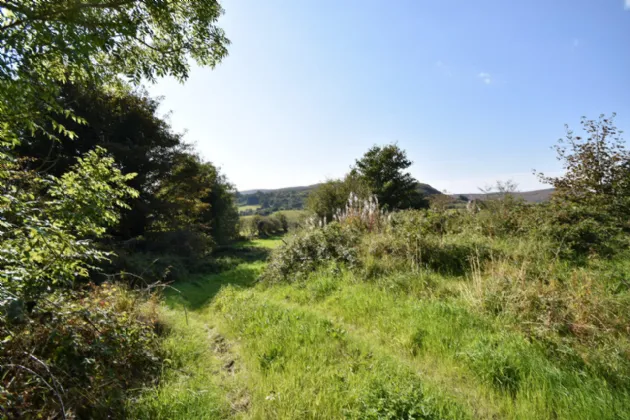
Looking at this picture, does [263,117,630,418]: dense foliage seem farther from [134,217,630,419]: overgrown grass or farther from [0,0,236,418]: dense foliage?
[0,0,236,418]: dense foliage

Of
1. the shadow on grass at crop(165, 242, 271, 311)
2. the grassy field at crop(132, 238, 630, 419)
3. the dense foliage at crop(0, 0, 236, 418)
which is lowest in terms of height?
the shadow on grass at crop(165, 242, 271, 311)

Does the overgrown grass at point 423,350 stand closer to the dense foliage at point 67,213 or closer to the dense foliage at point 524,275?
the dense foliage at point 524,275

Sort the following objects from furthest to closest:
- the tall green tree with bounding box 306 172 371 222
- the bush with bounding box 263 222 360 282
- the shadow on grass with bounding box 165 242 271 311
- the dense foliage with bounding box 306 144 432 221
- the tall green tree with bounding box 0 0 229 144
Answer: the dense foliage with bounding box 306 144 432 221 → the tall green tree with bounding box 306 172 371 222 → the shadow on grass with bounding box 165 242 271 311 → the bush with bounding box 263 222 360 282 → the tall green tree with bounding box 0 0 229 144

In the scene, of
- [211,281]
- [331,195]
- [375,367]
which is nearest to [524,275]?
[375,367]

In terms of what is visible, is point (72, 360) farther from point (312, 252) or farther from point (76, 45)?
point (312, 252)

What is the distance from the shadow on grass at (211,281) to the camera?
26.0 feet

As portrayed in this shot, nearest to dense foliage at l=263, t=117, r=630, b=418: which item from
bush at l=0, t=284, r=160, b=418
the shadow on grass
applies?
the shadow on grass

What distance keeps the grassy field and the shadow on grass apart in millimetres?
1398

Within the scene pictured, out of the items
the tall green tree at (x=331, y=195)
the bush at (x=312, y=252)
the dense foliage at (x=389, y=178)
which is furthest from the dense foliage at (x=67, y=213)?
the dense foliage at (x=389, y=178)

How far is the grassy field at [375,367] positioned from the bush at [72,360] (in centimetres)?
37

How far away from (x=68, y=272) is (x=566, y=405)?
201 inches

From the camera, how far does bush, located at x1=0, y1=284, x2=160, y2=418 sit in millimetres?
2449

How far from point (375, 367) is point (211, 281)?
989 centimetres

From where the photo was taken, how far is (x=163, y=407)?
107 inches
